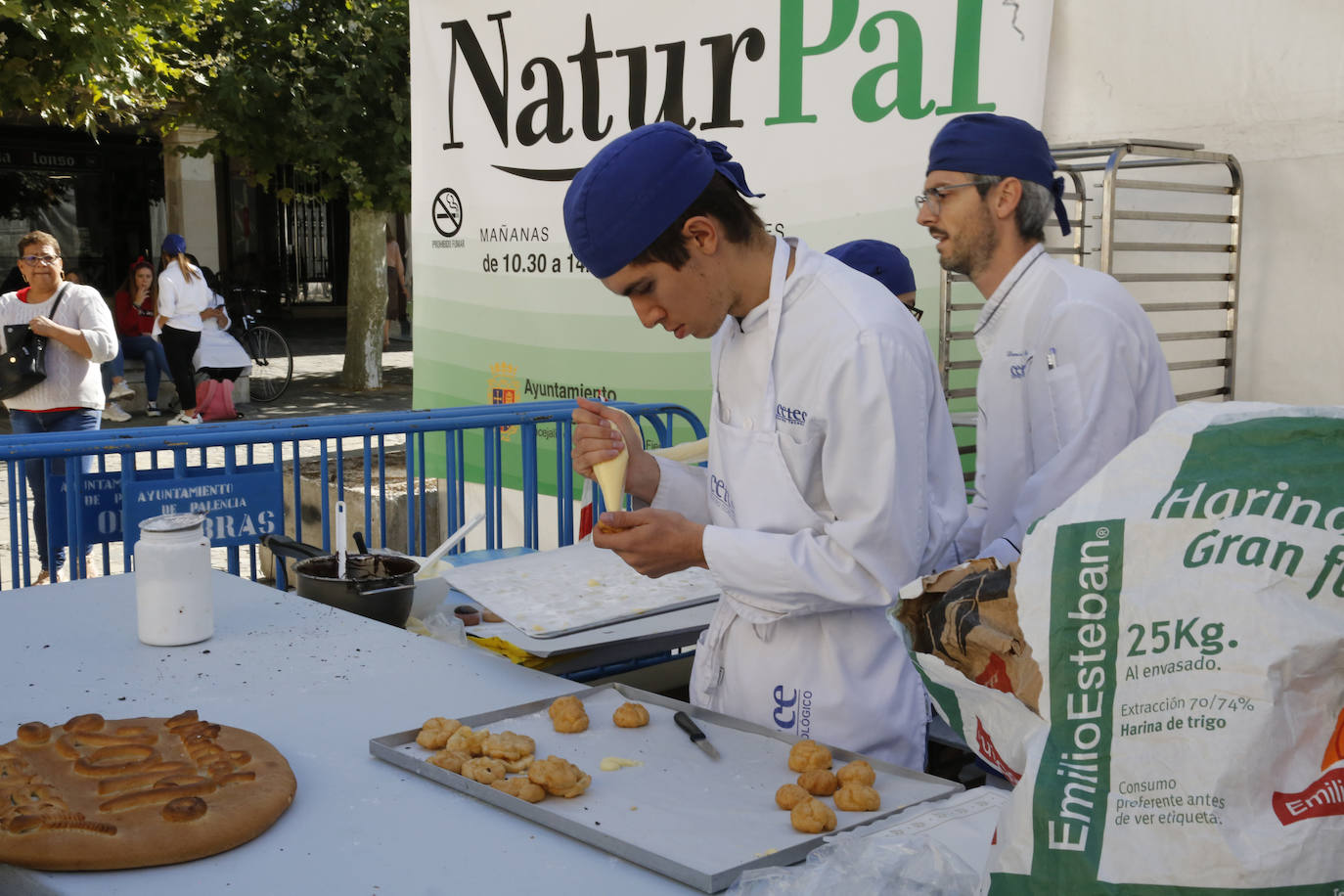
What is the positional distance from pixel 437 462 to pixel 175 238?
5.59m

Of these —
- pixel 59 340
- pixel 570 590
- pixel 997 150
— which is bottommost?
pixel 570 590

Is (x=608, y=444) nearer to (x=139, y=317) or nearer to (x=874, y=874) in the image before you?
(x=874, y=874)

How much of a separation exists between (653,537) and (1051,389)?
49.9 inches

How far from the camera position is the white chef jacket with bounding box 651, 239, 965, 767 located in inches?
76.5

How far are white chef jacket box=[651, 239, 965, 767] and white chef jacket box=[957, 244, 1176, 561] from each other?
1.83ft

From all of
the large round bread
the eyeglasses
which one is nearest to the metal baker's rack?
the eyeglasses

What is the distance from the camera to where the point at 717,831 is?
1.53 metres

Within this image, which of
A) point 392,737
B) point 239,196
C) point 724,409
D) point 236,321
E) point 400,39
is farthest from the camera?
point 239,196

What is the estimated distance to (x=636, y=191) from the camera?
195 centimetres

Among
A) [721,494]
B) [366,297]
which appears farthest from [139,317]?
[721,494]

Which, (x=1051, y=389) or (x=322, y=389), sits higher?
(x=1051, y=389)

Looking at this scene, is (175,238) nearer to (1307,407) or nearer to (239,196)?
(239,196)

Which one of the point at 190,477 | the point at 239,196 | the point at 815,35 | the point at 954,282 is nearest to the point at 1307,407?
the point at 190,477

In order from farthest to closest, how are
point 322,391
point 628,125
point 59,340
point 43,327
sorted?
point 322,391, point 59,340, point 43,327, point 628,125
